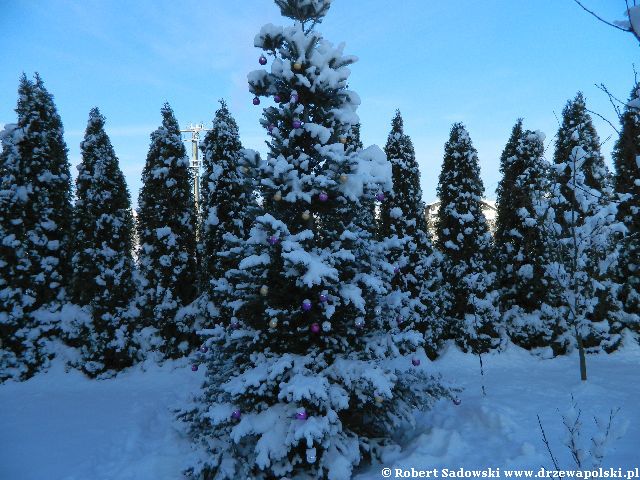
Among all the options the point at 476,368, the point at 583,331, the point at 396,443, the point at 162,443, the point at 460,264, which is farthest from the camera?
the point at 460,264

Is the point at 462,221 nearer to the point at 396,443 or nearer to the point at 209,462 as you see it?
the point at 396,443

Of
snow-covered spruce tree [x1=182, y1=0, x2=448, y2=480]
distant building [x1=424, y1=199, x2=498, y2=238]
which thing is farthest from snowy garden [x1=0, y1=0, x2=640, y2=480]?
distant building [x1=424, y1=199, x2=498, y2=238]

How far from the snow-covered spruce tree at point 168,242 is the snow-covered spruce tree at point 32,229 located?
3193mm

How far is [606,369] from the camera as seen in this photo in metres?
13.0

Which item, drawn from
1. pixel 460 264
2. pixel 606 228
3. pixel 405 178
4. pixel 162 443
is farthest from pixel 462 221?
pixel 162 443

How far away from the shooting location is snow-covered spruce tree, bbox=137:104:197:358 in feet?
50.2

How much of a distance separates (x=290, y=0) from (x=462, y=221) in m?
11.6

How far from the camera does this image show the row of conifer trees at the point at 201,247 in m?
14.6

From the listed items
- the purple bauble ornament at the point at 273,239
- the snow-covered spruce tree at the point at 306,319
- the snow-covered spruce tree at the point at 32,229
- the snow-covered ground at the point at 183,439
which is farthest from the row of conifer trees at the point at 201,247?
the purple bauble ornament at the point at 273,239

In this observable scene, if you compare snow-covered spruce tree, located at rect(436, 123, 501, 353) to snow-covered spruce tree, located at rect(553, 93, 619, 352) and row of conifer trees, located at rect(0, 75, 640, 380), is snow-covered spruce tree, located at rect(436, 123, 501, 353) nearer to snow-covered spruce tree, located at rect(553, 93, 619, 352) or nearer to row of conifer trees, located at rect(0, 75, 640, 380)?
row of conifer trees, located at rect(0, 75, 640, 380)

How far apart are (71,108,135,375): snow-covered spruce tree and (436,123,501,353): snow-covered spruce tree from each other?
1265 centimetres

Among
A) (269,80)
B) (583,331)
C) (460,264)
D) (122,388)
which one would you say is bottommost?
(122,388)

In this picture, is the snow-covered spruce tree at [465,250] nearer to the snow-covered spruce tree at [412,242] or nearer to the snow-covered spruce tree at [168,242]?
the snow-covered spruce tree at [412,242]

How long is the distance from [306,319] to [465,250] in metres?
11.5
